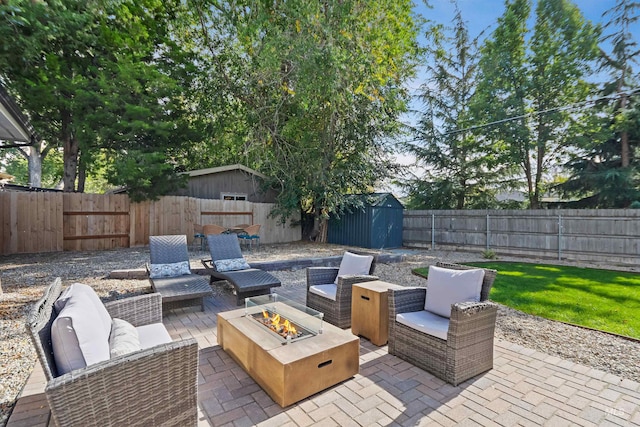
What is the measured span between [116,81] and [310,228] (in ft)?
29.1

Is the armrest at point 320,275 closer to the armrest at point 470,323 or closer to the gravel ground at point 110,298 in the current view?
the gravel ground at point 110,298

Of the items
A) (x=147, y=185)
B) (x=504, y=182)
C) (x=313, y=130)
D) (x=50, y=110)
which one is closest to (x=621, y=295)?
(x=313, y=130)

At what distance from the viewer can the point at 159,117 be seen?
10.8m

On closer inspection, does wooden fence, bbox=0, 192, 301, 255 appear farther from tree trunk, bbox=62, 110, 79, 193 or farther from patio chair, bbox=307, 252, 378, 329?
patio chair, bbox=307, 252, 378, 329

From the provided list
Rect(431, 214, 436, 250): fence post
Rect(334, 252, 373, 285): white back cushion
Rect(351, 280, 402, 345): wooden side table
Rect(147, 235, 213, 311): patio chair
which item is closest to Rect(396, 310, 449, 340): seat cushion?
Rect(351, 280, 402, 345): wooden side table

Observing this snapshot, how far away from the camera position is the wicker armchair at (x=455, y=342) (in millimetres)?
2604

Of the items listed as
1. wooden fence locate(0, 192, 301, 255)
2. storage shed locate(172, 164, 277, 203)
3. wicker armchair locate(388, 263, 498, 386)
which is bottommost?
wicker armchair locate(388, 263, 498, 386)

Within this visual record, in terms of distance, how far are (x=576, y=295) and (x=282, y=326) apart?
5287mm

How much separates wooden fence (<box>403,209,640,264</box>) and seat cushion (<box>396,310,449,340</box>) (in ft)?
30.0

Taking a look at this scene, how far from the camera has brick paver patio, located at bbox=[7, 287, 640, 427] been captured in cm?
220

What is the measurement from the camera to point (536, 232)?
10281mm

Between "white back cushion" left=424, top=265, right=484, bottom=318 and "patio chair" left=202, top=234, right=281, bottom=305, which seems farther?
"patio chair" left=202, top=234, right=281, bottom=305

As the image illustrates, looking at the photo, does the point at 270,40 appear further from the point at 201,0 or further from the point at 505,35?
the point at 505,35

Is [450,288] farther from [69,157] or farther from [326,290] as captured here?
[69,157]
